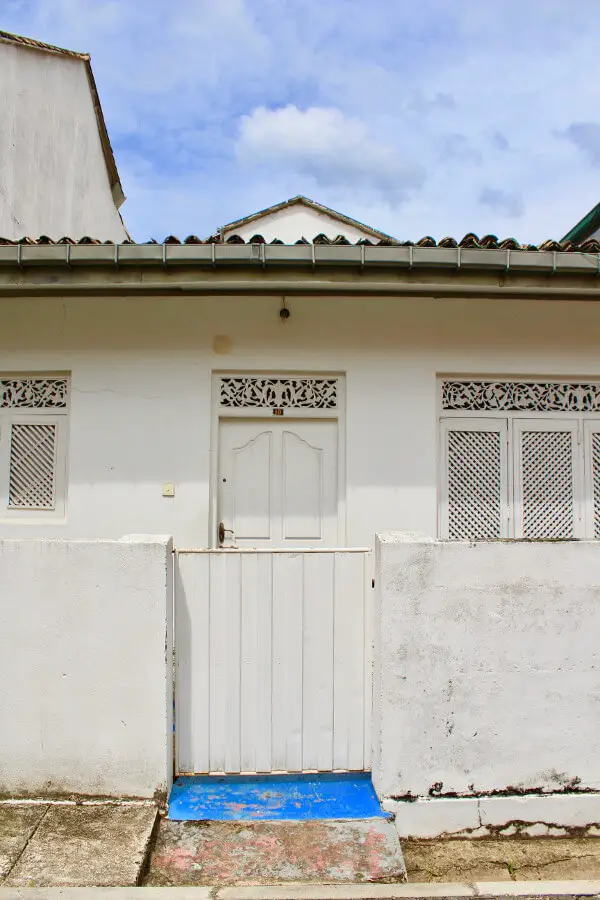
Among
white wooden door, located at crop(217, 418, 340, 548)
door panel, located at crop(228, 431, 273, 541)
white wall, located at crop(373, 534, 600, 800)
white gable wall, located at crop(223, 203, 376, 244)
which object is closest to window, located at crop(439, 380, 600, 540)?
white wooden door, located at crop(217, 418, 340, 548)

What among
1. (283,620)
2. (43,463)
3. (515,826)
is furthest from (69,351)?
(515,826)

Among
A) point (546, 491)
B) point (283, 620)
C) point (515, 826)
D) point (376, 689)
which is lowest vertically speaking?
point (515, 826)

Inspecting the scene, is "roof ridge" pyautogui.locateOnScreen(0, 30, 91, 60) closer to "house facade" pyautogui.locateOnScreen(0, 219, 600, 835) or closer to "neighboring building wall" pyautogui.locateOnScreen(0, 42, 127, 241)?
"neighboring building wall" pyautogui.locateOnScreen(0, 42, 127, 241)

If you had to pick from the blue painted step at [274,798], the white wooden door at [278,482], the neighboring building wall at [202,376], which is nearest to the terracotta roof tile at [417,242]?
the neighboring building wall at [202,376]

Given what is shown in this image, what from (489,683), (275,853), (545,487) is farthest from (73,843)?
(545,487)

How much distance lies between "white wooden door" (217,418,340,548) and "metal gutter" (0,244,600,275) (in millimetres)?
1514

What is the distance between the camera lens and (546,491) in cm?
553

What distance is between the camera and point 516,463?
5.50 m

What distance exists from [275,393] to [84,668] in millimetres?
2888

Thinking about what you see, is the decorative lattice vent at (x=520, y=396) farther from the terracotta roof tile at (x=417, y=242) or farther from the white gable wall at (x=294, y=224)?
the white gable wall at (x=294, y=224)

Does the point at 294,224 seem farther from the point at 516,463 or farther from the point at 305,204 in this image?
the point at 516,463

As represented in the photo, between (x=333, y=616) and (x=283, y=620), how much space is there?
0.93 ft

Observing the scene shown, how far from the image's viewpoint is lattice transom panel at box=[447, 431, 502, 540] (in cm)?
549

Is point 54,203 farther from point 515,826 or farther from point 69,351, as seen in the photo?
point 515,826
